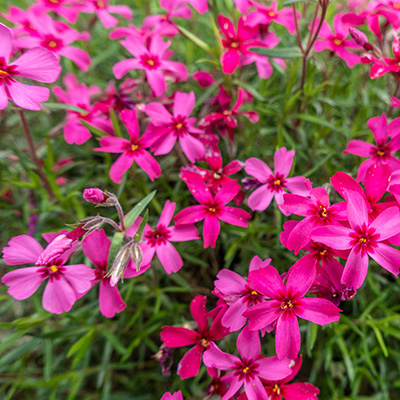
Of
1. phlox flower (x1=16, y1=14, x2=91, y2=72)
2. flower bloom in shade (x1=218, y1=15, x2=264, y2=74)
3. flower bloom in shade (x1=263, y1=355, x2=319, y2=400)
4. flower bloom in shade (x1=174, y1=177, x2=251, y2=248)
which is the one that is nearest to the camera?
flower bloom in shade (x1=263, y1=355, x2=319, y2=400)

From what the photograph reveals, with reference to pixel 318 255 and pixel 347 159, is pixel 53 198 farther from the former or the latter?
pixel 347 159

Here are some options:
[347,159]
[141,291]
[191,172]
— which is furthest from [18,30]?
[347,159]

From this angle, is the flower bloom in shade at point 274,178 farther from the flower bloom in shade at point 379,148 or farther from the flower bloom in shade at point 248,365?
the flower bloom in shade at point 248,365

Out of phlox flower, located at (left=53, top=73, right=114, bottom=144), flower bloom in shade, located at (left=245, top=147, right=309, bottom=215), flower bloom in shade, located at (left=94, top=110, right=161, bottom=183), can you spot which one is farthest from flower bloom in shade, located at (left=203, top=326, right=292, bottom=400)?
phlox flower, located at (left=53, top=73, right=114, bottom=144)

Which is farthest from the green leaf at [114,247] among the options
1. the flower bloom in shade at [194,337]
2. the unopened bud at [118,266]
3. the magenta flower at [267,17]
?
the magenta flower at [267,17]

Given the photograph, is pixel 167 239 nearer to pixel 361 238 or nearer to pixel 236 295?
pixel 236 295

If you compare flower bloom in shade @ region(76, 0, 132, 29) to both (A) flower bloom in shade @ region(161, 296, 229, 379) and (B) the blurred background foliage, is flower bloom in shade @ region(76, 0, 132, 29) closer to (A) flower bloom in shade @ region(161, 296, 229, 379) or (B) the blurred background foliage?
(B) the blurred background foliage
